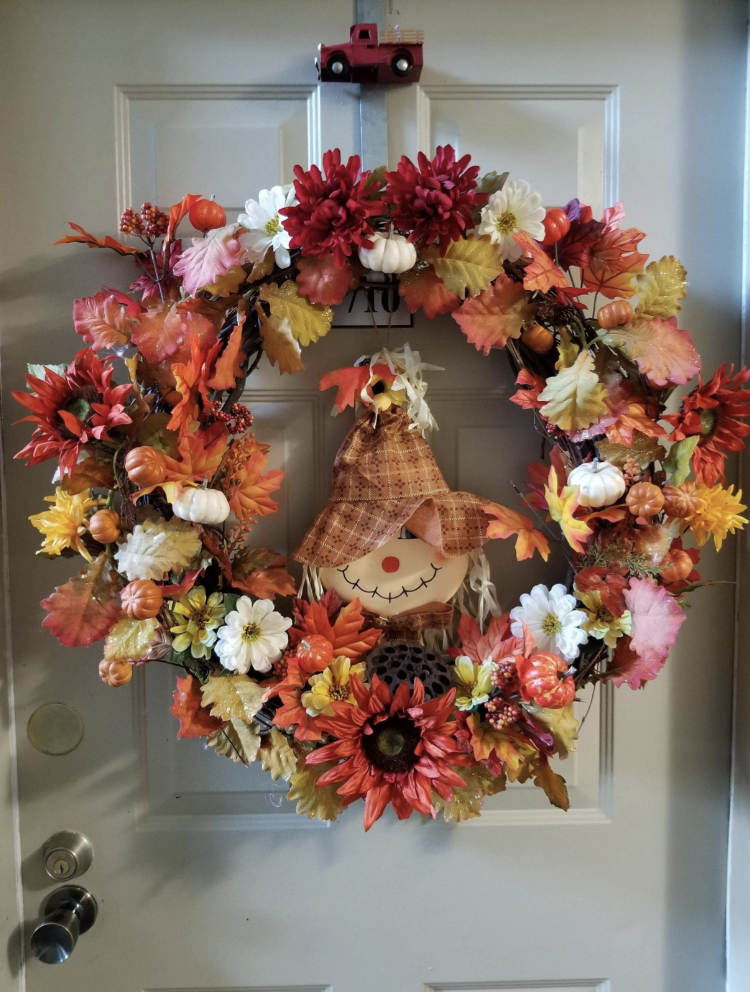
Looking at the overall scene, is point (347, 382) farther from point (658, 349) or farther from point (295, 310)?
point (658, 349)

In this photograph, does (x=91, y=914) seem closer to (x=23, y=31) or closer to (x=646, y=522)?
(x=646, y=522)

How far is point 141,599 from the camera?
71 centimetres

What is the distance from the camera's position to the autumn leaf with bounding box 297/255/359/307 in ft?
2.53

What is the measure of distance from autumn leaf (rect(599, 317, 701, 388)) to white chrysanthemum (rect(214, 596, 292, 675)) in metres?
0.51

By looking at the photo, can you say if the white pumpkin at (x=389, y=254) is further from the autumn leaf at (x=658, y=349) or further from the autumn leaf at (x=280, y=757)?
the autumn leaf at (x=280, y=757)

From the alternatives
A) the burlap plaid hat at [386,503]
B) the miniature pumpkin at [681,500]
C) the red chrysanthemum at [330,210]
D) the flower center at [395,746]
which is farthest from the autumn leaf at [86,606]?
the miniature pumpkin at [681,500]

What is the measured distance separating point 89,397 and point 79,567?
29 cm

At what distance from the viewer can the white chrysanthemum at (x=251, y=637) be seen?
754 millimetres

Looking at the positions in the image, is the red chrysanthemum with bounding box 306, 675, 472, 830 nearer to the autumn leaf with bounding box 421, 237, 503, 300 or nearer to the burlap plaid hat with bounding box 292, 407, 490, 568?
the burlap plaid hat with bounding box 292, 407, 490, 568

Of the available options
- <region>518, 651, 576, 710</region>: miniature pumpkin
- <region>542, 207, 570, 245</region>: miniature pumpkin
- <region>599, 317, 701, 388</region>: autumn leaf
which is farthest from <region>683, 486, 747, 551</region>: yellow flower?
<region>542, 207, 570, 245</region>: miniature pumpkin

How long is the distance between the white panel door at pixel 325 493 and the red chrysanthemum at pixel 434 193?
0.19m

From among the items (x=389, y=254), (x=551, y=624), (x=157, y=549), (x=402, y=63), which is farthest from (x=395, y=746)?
(x=402, y=63)

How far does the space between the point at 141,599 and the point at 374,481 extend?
30cm

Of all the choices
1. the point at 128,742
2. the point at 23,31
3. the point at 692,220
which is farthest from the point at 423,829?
the point at 23,31
